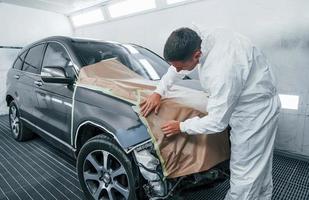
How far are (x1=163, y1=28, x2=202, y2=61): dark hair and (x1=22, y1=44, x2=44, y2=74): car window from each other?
7.76 ft

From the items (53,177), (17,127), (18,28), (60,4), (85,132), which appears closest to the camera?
(85,132)

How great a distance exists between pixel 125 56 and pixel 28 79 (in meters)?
1.50

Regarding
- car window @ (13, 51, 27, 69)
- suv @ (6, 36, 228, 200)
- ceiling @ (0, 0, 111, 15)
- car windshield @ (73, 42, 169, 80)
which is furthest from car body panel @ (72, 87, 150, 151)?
ceiling @ (0, 0, 111, 15)

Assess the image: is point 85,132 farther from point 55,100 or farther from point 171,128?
point 171,128

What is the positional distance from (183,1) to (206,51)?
122 inches

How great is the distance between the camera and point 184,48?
1.45 meters

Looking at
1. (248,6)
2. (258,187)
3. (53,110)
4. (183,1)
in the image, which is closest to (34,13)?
(183,1)

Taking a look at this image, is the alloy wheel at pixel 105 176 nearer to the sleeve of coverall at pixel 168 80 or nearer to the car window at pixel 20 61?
the sleeve of coverall at pixel 168 80

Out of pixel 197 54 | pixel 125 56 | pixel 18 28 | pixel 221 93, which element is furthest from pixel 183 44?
pixel 18 28

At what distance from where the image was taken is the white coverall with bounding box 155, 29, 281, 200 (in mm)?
1453

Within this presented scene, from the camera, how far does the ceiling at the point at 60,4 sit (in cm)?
574

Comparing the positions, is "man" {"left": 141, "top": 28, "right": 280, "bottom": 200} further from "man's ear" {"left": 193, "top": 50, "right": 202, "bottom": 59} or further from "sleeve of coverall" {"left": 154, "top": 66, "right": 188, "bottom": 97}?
"sleeve of coverall" {"left": 154, "top": 66, "right": 188, "bottom": 97}

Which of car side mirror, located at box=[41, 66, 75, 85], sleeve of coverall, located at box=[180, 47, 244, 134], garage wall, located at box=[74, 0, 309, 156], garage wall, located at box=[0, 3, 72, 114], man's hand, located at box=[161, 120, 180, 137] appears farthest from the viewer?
garage wall, located at box=[0, 3, 72, 114]

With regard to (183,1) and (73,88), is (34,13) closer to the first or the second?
(183,1)
